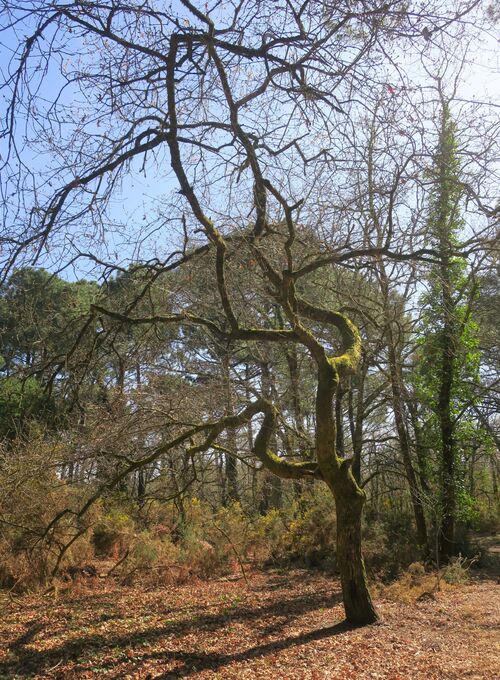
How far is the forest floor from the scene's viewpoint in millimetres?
5629

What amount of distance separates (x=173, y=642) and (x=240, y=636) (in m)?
0.83

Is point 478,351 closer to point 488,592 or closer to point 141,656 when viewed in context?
point 488,592

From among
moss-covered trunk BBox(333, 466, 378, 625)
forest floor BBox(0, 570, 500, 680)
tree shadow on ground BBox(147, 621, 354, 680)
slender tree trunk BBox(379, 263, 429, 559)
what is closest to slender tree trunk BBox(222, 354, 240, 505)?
moss-covered trunk BBox(333, 466, 378, 625)

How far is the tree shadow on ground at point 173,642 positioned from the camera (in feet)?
19.5

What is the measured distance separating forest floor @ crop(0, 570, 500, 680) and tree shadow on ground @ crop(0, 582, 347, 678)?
0.01 metres

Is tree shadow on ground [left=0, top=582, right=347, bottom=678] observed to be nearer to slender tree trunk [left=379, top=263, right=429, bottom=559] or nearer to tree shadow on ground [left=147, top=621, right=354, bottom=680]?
tree shadow on ground [left=147, top=621, right=354, bottom=680]

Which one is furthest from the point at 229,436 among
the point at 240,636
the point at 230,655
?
the point at 230,655

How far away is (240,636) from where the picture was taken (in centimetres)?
714

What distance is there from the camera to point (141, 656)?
20.5ft

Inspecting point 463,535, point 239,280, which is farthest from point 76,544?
point 463,535

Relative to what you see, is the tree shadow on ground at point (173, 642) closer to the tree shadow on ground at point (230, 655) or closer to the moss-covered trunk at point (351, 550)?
the tree shadow on ground at point (230, 655)

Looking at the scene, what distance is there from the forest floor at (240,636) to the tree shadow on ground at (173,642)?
0.04ft

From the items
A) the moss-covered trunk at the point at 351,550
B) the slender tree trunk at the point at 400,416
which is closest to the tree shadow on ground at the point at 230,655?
the moss-covered trunk at the point at 351,550

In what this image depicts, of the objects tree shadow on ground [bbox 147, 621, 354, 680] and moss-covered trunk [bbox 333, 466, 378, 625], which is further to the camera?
moss-covered trunk [bbox 333, 466, 378, 625]
